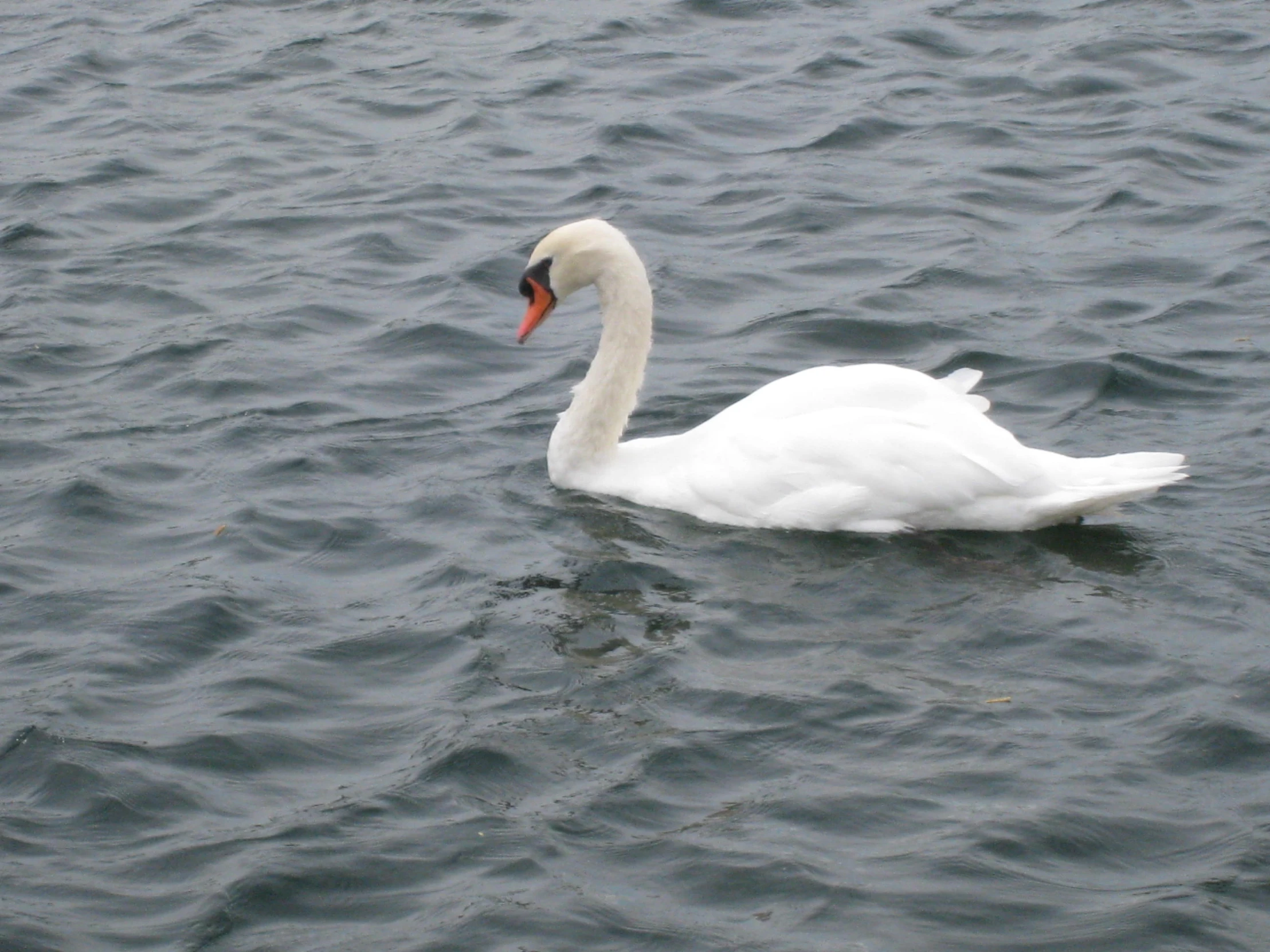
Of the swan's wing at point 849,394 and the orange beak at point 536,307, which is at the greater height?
the orange beak at point 536,307

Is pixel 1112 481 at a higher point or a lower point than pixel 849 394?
lower

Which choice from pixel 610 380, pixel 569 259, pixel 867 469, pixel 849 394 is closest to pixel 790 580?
pixel 867 469

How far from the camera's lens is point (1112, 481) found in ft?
25.0

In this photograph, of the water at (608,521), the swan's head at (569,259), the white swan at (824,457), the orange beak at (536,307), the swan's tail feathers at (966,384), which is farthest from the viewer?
the orange beak at (536,307)

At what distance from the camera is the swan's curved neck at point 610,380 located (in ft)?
28.2

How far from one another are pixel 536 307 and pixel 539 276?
15 cm

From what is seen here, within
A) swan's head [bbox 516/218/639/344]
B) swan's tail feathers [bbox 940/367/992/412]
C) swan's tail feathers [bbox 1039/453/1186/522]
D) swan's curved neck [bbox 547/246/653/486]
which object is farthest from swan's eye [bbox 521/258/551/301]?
swan's tail feathers [bbox 1039/453/1186/522]

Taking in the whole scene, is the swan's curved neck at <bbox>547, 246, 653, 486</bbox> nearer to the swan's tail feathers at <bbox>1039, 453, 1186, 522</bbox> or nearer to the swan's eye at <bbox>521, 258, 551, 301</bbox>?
the swan's eye at <bbox>521, 258, 551, 301</bbox>

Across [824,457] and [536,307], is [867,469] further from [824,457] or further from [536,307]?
[536,307]

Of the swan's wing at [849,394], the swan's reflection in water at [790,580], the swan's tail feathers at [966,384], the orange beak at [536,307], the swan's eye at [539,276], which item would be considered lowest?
the swan's reflection in water at [790,580]

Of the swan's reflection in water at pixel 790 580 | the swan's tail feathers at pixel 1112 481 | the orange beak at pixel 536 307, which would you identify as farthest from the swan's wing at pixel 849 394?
the orange beak at pixel 536 307

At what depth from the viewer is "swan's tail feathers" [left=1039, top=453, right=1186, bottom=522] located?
7.55 m

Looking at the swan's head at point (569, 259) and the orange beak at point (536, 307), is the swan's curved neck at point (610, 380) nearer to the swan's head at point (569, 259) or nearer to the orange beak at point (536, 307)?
the swan's head at point (569, 259)

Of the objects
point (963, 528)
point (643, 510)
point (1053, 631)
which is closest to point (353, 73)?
point (643, 510)
